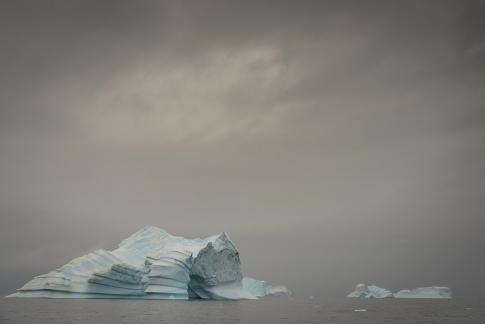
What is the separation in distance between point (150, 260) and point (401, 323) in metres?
32.3

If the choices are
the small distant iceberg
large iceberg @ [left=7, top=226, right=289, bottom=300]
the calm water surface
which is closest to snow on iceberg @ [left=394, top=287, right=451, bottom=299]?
the small distant iceberg

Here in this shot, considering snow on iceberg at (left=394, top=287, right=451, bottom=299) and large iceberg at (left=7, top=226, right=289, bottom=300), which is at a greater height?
large iceberg at (left=7, top=226, right=289, bottom=300)

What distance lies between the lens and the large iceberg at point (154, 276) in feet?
177

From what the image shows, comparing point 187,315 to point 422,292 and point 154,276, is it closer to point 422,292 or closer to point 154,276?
point 154,276

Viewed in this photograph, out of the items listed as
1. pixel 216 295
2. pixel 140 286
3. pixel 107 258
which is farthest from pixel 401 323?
pixel 107 258

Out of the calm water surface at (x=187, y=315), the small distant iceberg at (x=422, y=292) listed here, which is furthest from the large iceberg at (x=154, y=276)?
the small distant iceberg at (x=422, y=292)

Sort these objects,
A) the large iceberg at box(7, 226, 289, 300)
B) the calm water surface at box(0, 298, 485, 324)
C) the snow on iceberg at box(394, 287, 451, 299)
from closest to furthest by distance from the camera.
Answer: the calm water surface at box(0, 298, 485, 324)
the large iceberg at box(7, 226, 289, 300)
the snow on iceberg at box(394, 287, 451, 299)

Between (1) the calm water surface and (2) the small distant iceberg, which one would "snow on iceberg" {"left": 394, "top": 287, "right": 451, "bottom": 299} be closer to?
(2) the small distant iceberg

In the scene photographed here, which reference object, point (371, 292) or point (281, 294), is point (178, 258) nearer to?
point (371, 292)

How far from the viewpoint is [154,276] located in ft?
182

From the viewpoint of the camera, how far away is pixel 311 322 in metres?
35.6

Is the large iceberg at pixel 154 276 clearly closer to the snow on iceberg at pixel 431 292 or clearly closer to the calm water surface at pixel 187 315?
the calm water surface at pixel 187 315

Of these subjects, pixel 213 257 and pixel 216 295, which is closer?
pixel 213 257

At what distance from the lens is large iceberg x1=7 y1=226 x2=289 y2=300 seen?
54.0m
